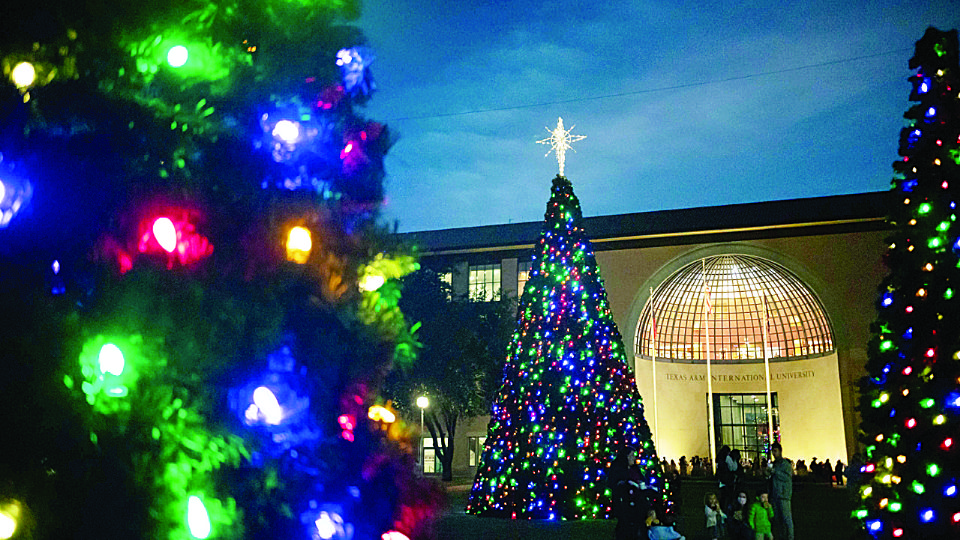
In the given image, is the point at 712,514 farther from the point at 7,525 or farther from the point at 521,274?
the point at 521,274

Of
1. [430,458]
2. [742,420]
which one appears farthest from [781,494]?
[742,420]

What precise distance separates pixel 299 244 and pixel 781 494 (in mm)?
9396

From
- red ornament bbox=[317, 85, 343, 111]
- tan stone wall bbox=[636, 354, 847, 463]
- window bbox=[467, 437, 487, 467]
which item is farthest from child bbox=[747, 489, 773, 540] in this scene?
window bbox=[467, 437, 487, 467]

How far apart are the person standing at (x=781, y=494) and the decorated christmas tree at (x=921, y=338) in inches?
115

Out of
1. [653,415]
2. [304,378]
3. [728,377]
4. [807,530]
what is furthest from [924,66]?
[728,377]

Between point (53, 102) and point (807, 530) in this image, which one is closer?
point (53, 102)

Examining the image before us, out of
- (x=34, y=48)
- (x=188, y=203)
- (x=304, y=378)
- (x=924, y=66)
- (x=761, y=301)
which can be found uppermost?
(x=761, y=301)

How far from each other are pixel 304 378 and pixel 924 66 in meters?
7.75

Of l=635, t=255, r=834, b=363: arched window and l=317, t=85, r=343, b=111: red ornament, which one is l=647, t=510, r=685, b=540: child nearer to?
l=317, t=85, r=343, b=111: red ornament

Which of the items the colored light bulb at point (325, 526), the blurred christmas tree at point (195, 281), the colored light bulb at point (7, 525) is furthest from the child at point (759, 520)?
the colored light bulb at point (7, 525)

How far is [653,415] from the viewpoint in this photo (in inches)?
1457

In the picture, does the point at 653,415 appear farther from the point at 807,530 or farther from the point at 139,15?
the point at 139,15

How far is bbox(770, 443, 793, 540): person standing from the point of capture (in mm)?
10426

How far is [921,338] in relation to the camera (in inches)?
283
